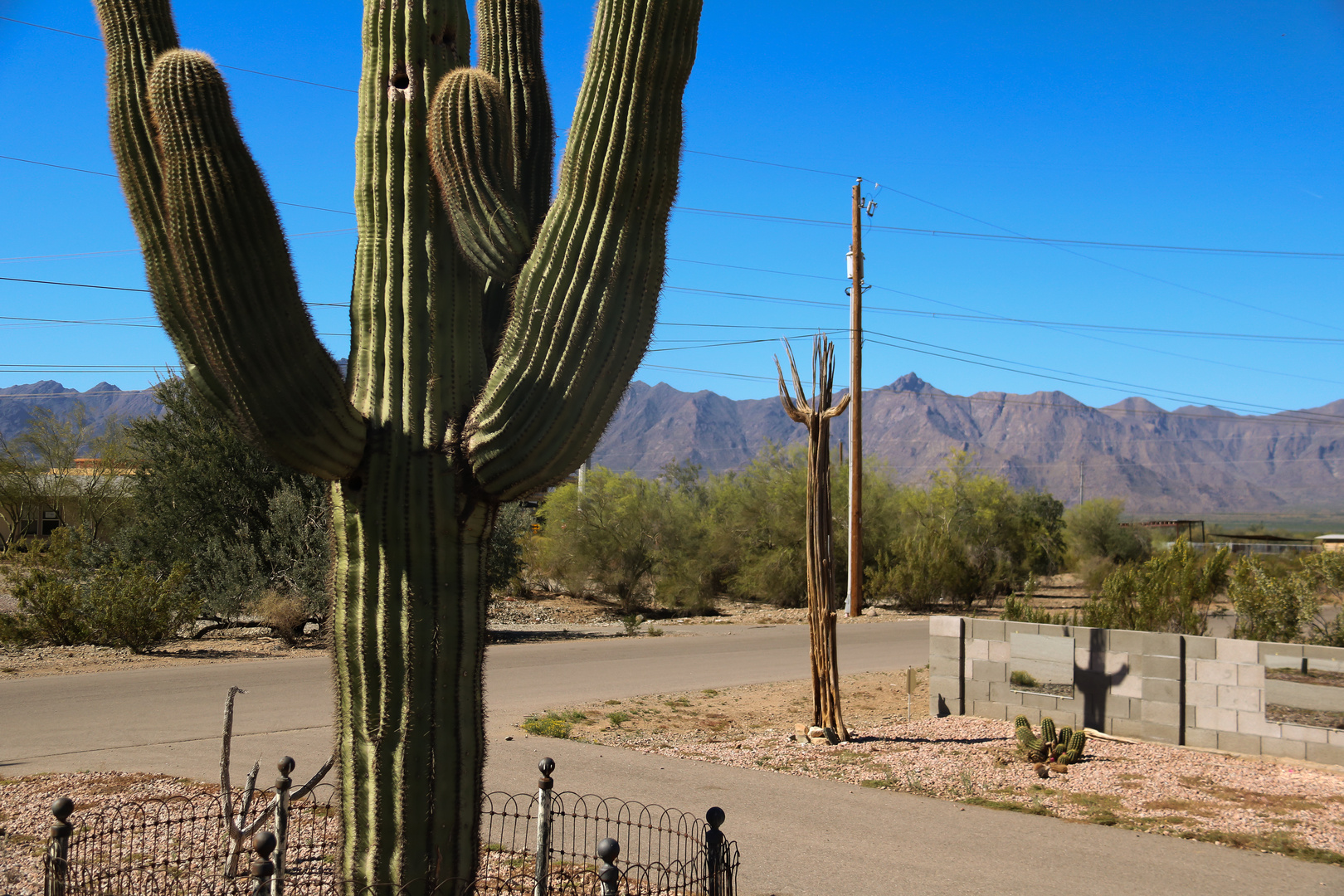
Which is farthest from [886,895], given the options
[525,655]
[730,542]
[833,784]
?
[730,542]

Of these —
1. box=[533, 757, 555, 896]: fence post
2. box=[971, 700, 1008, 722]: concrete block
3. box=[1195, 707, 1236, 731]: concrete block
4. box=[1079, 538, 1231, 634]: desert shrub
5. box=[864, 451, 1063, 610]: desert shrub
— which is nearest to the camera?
box=[533, 757, 555, 896]: fence post

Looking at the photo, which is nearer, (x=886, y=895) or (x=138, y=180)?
(x=138, y=180)

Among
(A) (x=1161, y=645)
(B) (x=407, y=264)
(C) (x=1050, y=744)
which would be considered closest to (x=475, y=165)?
(B) (x=407, y=264)

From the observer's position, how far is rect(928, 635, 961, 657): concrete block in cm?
1127

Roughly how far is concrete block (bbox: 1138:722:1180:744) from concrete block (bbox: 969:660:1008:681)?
155 centimetres

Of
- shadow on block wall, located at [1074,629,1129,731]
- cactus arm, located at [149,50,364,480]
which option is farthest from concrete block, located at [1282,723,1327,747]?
cactus arm, located at [149,50,364,480]

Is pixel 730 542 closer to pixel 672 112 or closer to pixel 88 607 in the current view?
pixel 88 607

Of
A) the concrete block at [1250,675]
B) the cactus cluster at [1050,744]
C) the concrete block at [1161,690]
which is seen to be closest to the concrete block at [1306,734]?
the concrete block at [1250,675]

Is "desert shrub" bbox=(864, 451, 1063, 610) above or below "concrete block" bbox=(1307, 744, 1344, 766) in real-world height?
above

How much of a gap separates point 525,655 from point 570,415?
14325mm

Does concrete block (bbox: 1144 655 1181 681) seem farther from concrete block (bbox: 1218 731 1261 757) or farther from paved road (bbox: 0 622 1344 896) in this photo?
paved road (bbox: 0 622 1344 896)

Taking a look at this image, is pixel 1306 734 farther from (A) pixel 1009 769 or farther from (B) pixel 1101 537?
(B) pixel 1101 537

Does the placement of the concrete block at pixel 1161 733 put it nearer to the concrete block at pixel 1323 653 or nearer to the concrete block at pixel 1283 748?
the concrete block at pixel 1283 748

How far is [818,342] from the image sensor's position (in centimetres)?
1044
